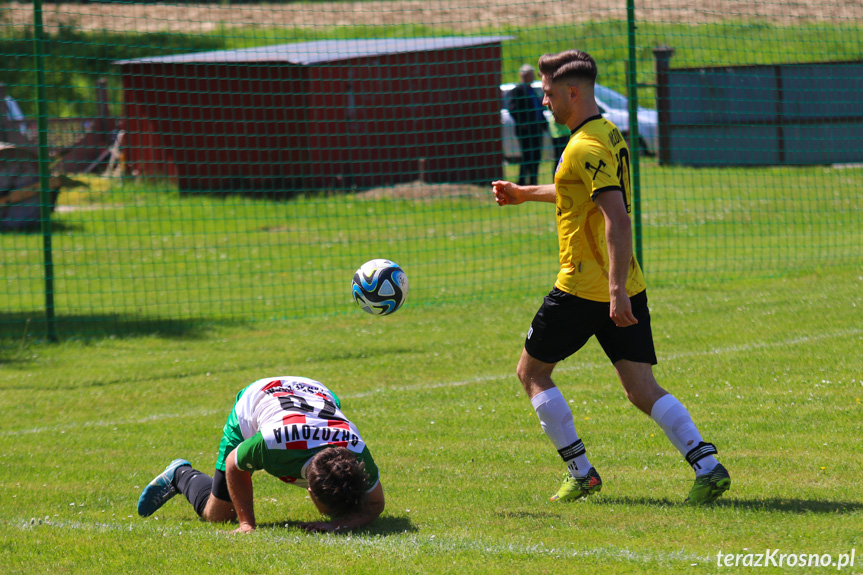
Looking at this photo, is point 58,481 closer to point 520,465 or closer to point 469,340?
point 520,465

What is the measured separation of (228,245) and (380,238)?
8.83 ft

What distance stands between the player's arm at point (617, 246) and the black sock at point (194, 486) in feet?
8.01

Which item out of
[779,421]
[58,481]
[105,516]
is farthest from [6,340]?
[779,421]

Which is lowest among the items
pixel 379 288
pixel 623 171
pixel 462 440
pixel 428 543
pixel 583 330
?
pixel 462 440

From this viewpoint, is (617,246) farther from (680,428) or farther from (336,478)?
(336,478)

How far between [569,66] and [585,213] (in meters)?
0.76

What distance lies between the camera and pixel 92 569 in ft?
13.9

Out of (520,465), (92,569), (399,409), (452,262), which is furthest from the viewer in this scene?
(452,262)

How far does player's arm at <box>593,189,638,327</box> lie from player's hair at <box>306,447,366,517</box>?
1.48 m

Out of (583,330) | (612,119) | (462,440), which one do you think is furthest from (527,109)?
(583,330)

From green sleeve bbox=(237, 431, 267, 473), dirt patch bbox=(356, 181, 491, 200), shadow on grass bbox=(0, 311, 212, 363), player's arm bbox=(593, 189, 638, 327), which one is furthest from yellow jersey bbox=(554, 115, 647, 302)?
dirt patch bbox=(356, 181, 491, 200)

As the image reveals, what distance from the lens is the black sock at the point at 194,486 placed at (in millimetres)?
5230
